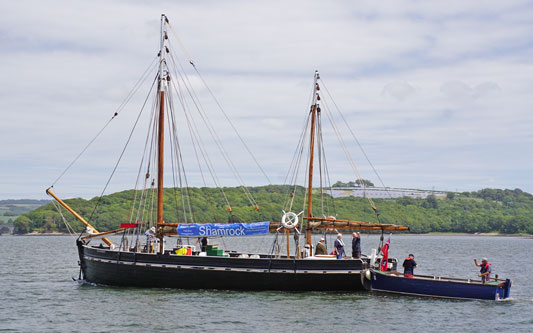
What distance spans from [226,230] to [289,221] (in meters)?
4.29

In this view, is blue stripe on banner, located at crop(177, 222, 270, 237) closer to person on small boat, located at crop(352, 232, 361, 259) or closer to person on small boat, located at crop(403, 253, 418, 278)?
person on small boat, located at crop(352, 232, 361, 259)

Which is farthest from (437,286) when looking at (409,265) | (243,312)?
(243,312)

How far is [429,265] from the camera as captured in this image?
77625mm

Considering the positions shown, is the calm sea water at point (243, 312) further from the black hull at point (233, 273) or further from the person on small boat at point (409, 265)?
the person on small boat at point (409, 265)

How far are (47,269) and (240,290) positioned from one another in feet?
103

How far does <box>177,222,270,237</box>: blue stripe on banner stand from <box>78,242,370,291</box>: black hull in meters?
2.76

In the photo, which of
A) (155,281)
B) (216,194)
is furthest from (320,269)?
(216,194)

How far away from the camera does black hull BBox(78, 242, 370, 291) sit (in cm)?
4128

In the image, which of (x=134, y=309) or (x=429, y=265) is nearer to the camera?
(x=134, y=309)

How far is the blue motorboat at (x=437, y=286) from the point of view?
133 ft

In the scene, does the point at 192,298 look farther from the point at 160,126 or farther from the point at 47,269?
the point at 47,269

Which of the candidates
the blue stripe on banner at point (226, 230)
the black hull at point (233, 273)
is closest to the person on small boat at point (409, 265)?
the black hull at point (233, 273)

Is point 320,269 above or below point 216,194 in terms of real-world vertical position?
below

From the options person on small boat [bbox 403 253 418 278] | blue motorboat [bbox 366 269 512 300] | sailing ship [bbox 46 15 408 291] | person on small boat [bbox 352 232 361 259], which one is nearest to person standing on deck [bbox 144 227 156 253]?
sailing ship [bbox 46 15 408 291]
